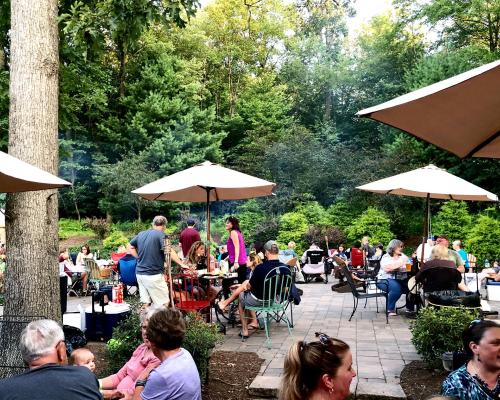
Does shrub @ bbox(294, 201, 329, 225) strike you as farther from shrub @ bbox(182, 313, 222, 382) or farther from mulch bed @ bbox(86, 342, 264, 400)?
shrub @ bbox(182, 313, 222, 382)

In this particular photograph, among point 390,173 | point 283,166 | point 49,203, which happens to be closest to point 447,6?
point 390,173

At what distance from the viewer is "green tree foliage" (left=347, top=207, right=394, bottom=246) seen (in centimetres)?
1936

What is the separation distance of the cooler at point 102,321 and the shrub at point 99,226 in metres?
20.3

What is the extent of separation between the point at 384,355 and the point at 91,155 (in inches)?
1012

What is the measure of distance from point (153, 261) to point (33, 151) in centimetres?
221

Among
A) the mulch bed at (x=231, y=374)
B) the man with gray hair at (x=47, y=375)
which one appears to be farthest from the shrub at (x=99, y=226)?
the man with gray hair at (x=47, y=375)

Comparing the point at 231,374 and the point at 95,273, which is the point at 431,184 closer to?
the point at 231,374

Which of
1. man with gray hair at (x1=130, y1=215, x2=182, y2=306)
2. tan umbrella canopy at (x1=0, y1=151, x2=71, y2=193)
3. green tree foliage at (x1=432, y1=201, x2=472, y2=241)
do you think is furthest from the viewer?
green tree foliage at (x1=432, y1=201, x2=472, y2=241)

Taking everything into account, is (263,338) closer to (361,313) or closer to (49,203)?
(361,313)

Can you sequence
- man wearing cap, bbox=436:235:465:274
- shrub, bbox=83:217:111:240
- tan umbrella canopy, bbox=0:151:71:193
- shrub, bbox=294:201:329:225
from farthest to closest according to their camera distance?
shrub, bbox=83:217:111:240, shrub, bbox=294:201:329:225, man wearing cap, bbox=436:235:465:274, tan umbrella canopy, bbox=0:151:71:193

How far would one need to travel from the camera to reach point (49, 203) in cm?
471

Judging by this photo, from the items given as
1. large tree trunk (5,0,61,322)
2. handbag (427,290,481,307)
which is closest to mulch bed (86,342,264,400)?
large tree trunk (5,0,61,322)

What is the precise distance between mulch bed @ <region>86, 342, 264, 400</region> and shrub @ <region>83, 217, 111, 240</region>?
20.8 m

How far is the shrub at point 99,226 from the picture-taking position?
25.8 m
